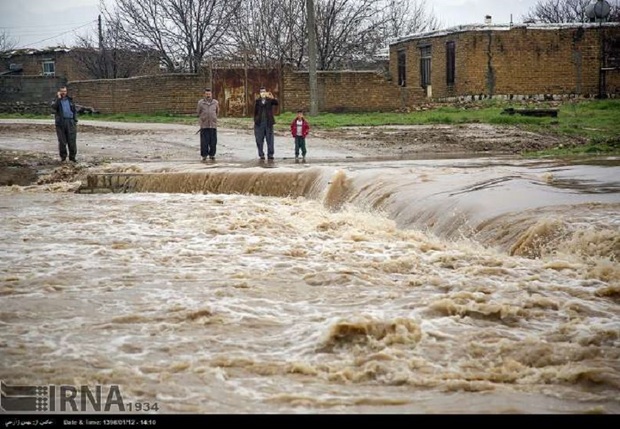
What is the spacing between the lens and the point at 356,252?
826cm

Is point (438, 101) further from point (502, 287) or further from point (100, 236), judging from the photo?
point (502, 287)

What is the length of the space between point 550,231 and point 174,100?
2609 centimetres

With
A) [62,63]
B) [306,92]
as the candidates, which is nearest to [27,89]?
[62,63]

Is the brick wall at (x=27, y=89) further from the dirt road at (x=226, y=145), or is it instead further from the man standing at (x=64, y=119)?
the man standing at (x=64, y=119)

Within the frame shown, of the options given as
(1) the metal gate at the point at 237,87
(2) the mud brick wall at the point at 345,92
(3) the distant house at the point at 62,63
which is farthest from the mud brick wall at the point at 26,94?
(2) the mud brick wall at the point at 345,92

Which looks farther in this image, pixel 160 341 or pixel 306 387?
pixel 160 341

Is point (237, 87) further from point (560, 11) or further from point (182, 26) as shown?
point (560, 11)

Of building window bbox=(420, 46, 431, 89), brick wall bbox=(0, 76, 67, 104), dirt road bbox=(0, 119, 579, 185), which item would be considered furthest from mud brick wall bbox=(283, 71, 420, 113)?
brick wall bbox=(0, 76, 67, 104)

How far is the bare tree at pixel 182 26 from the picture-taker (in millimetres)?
39438

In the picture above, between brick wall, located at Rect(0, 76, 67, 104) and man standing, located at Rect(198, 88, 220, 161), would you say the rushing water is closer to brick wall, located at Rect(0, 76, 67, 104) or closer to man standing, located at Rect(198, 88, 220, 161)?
man standing, located at Rect(198, 88, 220, 161)

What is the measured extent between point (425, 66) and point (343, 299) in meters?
30.8

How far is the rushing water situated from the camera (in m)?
4.38

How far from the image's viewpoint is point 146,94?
32781 millimetres

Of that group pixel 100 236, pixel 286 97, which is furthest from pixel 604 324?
pixel 286 97
